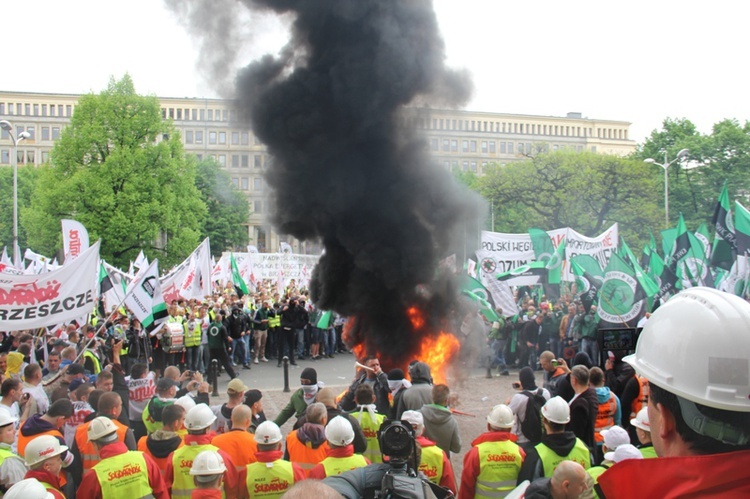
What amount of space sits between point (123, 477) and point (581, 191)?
49303 mm

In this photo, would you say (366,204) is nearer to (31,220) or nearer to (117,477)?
(117,477)

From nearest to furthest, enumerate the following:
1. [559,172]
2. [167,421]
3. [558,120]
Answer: [167,421] < [559,172] < [558,120]

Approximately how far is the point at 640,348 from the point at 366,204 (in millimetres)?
13551

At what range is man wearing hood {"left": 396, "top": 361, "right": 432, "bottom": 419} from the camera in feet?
26.8

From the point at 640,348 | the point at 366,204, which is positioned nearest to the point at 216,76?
the point at 366,204

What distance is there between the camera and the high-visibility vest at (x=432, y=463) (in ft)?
17.9

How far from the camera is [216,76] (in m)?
16.3

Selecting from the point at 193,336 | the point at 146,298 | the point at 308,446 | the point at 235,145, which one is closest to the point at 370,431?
the point at 308,446

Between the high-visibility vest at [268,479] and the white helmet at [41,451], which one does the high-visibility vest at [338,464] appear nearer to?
the high-visibility vest at [268,479]

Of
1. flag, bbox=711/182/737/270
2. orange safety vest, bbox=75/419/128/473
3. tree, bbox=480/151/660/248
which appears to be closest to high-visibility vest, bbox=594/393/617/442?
orange safety vest, bbox=75/419/128/473

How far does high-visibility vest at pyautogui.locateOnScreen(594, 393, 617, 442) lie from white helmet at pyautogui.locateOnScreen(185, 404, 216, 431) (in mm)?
4294

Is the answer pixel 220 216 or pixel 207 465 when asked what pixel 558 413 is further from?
pixel 220 216

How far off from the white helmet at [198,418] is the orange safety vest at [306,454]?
2.93 ft

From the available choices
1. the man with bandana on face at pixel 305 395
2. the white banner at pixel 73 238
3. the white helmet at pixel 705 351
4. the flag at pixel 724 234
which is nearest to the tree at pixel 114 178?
the white banner at pixel 73 238
